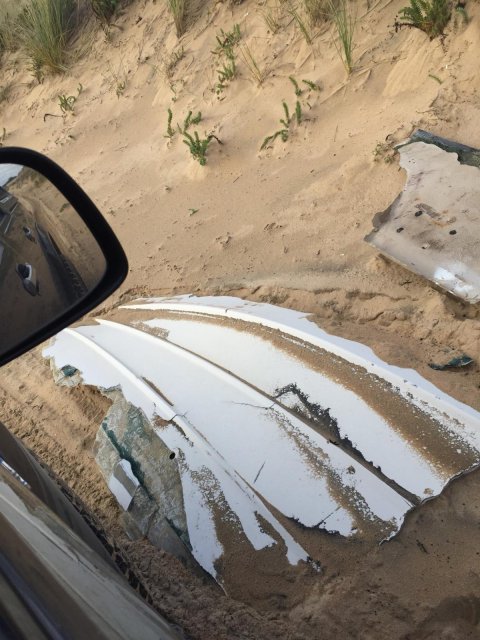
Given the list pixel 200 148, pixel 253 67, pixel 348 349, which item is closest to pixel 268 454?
Answer: pixel 348 349

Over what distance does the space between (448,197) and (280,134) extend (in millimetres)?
2553

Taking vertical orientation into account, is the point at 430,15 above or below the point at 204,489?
above

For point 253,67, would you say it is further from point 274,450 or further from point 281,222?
point 274,450

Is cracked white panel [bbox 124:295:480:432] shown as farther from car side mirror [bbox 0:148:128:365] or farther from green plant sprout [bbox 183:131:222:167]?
green plant sprout [bbox 183:131:222:167]

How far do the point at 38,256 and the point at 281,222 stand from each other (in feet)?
10.3

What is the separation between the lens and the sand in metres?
1.84

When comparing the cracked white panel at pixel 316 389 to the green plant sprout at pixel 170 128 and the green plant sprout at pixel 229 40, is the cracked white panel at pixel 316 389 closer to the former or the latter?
the green plant sprout at pixel 170 128

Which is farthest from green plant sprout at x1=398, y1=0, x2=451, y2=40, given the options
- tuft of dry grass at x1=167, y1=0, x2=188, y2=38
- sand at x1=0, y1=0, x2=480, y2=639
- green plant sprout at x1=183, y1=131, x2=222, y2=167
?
tuft of dry grass at x1=167, y1=0, x2=188, y2=38

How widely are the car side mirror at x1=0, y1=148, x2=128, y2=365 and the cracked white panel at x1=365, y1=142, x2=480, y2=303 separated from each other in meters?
1.90

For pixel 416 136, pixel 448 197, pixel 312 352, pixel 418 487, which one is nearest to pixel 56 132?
pixel 416 136

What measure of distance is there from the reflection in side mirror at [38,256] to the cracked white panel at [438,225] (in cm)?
193

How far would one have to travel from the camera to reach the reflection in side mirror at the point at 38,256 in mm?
1582

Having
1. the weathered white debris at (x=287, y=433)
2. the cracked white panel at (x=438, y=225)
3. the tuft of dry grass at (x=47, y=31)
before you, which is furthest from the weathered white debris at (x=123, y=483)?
the tuft of dry grass at (x=47, y=31)

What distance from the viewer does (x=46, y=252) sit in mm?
1786
